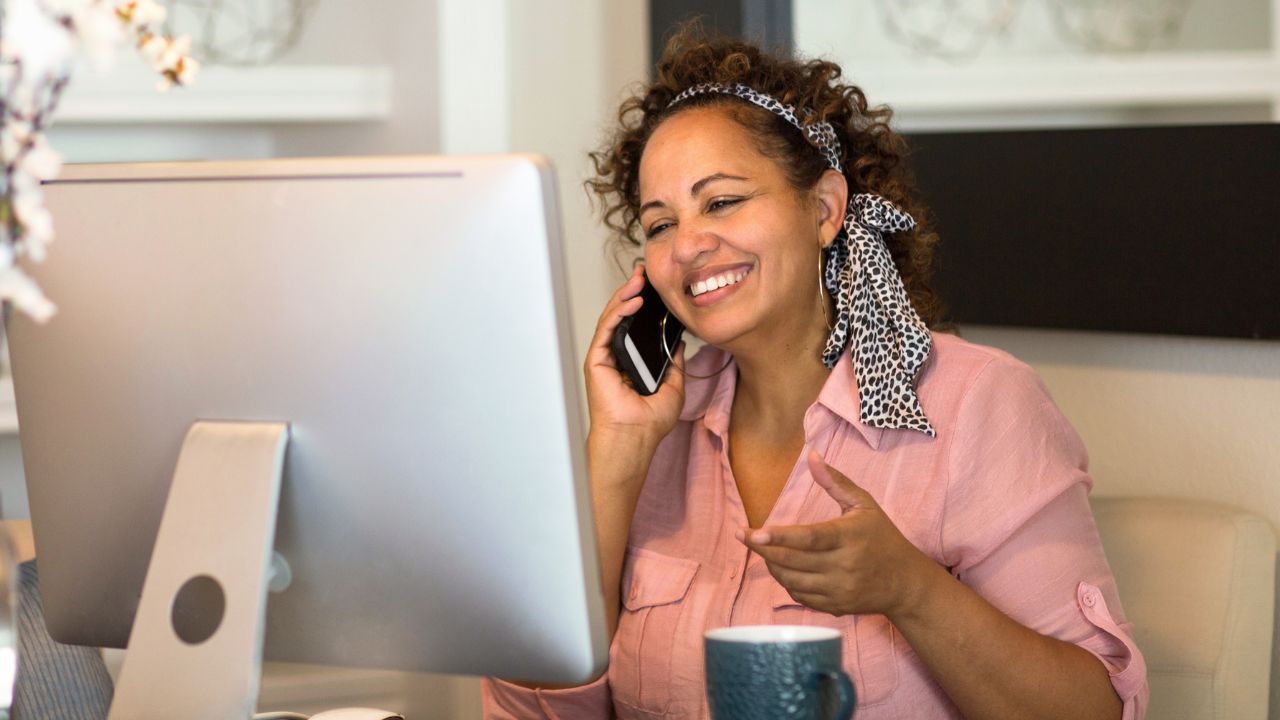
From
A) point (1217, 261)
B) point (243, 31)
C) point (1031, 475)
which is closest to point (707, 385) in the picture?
point (1031, 475)

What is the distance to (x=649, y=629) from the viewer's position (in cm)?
152

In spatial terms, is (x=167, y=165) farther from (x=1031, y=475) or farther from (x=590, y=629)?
(x=1031, y=475)

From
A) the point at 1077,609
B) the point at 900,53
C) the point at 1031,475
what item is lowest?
the point at 1077,609

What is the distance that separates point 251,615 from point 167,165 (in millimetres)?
308

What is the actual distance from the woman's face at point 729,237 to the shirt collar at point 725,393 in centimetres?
10

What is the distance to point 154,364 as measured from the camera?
97 centimetres

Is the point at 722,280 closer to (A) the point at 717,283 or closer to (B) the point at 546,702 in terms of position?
(A) the point at 717,283

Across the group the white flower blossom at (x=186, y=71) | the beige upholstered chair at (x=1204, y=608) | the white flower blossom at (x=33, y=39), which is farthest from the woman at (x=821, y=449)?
the white flower blossom at (x=33, y=39)

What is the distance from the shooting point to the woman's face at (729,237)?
158cm

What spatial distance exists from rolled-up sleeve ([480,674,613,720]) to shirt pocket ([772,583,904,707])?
28cm

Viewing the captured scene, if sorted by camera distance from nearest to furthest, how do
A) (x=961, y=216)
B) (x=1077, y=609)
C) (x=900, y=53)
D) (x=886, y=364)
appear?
(x=1077, y=609) < (x=886, y=364) < (x=961, y=216) < (x=900, y=53)

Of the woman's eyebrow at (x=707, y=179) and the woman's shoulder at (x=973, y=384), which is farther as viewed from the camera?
the woman's eyebrow at (x=707, y=179)

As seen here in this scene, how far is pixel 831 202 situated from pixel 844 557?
62 cm

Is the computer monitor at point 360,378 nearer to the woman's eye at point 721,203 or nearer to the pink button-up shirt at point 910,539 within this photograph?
the pink button-up shirt at point 910,539
